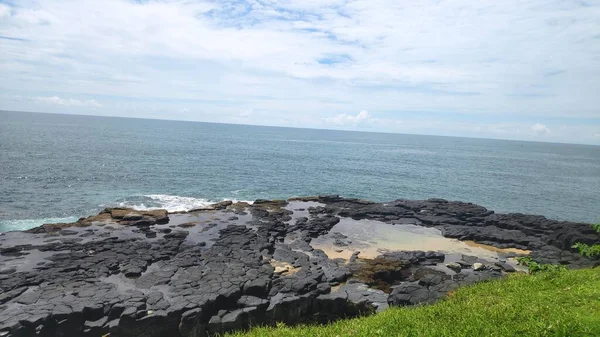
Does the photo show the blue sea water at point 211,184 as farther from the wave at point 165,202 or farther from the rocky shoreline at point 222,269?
the rocky shoreline at point 222,269

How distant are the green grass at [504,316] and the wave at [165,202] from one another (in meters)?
32.2

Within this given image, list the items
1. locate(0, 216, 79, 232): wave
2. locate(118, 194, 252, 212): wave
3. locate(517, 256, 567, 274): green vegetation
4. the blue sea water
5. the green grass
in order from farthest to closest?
the blue sea water
locate(118, 194, 252, 212): wave
locate(0, 216, 79, 232): wave
locate(517, 256, 567, 274): green vegetation
the green grass

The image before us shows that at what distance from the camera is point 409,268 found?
2602 cm

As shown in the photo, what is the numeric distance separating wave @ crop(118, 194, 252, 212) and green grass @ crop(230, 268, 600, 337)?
106ft

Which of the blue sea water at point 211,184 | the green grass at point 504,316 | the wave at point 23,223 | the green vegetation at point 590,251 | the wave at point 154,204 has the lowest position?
the wave at point 23,223

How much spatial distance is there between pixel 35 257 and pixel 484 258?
32.4 m

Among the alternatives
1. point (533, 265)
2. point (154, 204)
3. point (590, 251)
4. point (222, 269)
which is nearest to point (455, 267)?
point (533, 265)

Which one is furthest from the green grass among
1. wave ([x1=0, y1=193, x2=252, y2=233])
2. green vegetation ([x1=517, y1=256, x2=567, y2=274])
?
wave ([x1=0, y1=193, x2=252, y2=233])

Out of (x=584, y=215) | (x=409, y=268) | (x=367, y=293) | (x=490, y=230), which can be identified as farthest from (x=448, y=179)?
(x=367, y=293)

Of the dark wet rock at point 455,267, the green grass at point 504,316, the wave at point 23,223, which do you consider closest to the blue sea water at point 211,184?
the wave at point 23,223

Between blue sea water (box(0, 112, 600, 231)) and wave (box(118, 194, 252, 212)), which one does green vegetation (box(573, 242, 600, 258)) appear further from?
wave (box(118, 194, 252, 212))

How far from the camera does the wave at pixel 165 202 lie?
1736 inches

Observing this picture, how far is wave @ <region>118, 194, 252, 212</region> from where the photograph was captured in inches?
1736

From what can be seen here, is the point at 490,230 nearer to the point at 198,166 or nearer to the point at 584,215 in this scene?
the point at 584,215
